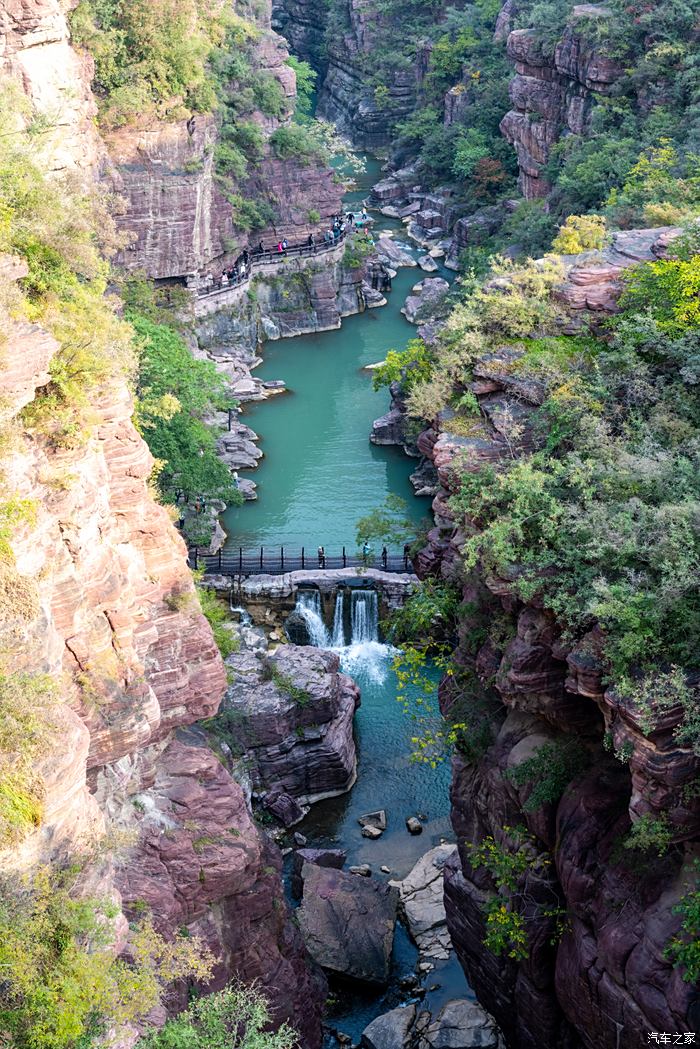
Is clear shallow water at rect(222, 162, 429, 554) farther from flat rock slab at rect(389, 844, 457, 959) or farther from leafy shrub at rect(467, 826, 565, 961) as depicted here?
leafy shrub at rect(467, 826, 565, 961)

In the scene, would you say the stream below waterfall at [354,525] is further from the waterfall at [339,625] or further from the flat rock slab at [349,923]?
the flat rock slab at [349,923]

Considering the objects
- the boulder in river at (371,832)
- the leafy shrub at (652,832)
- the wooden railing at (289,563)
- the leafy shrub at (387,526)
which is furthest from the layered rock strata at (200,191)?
the leafy shrub at (652,832)

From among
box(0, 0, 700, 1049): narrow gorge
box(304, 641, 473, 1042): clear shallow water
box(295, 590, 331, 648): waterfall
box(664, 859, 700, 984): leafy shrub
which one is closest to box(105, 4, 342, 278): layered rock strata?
box(0, 0, 700, 1049): narrow gorge

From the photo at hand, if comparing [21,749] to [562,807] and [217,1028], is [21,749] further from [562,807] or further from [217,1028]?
[562,807]

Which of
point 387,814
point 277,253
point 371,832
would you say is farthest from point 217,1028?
point 277,253

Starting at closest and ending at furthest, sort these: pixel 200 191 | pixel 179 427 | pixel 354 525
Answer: pixel 179 427 < pixel 354 525 < pixel 200 191

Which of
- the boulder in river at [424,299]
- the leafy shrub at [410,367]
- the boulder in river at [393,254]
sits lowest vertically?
the boulder in river at [424,299]
